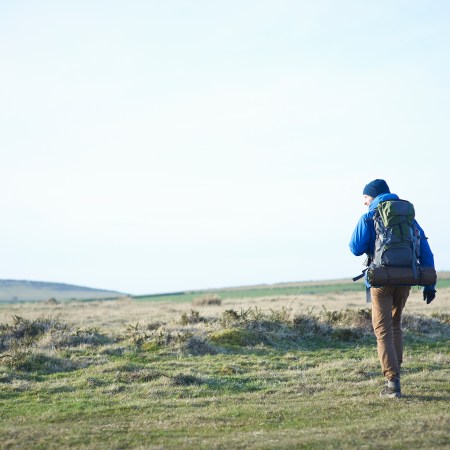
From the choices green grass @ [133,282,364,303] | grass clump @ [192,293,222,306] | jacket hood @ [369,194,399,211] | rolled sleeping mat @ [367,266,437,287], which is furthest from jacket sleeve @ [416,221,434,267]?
green grass @ [133,282,364,303]

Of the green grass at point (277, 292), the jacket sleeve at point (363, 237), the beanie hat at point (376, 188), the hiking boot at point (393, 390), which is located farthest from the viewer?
the green grass at point (277, 292)

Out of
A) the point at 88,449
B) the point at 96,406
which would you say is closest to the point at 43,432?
the point at 88,449

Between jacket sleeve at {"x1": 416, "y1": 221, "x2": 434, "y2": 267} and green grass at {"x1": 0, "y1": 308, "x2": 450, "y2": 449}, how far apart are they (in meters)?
1.75

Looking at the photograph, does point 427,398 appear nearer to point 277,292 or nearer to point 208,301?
point 208,301

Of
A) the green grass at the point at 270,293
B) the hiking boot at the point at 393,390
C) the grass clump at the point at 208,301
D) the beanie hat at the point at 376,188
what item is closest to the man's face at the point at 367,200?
the beanie hat at the point at 376,188

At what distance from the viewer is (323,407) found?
8.38m

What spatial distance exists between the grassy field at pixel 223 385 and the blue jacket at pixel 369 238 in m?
1.85

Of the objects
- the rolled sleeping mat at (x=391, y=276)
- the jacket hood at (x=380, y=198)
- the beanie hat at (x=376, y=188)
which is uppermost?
the beanie hat at (x=376, y=188)

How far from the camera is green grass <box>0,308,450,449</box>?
6.85 meters

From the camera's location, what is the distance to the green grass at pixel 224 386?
22.5 ft

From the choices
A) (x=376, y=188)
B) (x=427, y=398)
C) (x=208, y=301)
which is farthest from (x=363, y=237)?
(x=208, y=301)

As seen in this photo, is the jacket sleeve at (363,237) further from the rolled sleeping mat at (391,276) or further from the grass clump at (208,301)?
the grass clump at (208,301)

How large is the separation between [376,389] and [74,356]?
6.37 meters

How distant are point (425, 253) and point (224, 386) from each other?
3.70 metres
